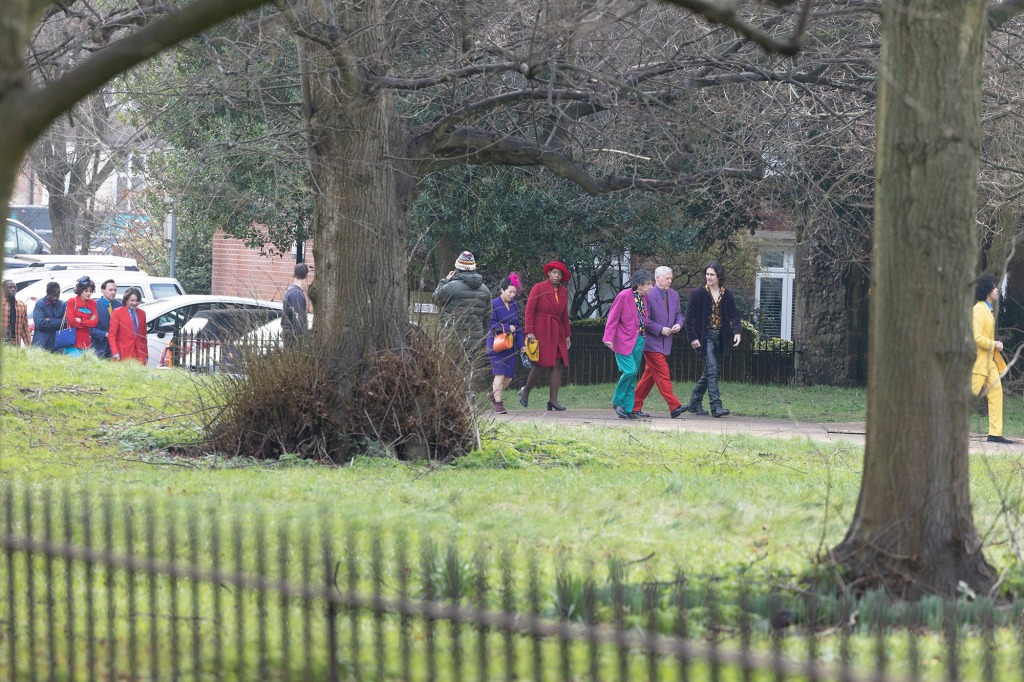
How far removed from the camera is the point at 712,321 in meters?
15.6

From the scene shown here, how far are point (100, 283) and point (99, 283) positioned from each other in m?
0.34

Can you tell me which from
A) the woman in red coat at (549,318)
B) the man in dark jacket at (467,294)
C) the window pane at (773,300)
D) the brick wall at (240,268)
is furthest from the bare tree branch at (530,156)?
the window pane at (773,300)

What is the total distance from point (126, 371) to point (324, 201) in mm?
5976

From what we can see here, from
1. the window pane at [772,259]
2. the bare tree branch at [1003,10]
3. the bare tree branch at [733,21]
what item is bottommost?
the bare tree branch at [733,21]

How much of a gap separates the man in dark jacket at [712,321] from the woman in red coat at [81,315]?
9883 millimetres

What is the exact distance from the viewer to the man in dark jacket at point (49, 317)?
19984mm

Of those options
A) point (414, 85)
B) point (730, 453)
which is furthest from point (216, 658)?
point (730, 453)

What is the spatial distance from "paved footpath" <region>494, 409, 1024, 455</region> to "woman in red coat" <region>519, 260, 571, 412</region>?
0.74 m

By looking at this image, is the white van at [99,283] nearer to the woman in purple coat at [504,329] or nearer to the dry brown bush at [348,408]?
the woman in purple coat at [504,329]

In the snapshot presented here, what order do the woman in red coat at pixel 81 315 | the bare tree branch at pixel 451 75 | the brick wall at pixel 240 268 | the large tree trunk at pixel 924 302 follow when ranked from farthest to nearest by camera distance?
the brick wall at pixel 240 268, the woman in red coat at pixel 81 315, the bare tree branch at pixel 451 75, the large tree trunk at pixel 924 302

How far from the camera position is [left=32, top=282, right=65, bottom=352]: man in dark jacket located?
19984 mm

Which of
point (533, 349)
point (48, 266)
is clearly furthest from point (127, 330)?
point (48, 266)

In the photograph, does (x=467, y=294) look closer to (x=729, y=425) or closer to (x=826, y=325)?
(x=729, y=425)

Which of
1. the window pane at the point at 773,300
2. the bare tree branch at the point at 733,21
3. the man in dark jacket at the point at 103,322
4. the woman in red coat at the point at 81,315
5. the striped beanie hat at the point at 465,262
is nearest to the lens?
the bare tree branch at the point at 733,21
